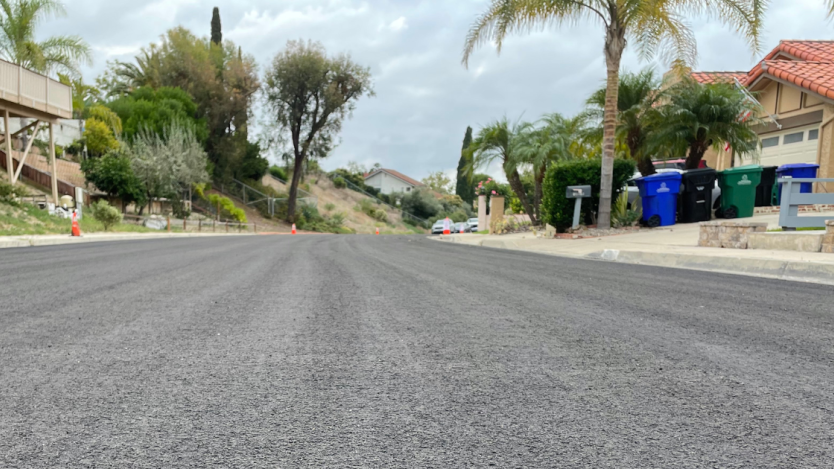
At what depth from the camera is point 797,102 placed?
17.7m

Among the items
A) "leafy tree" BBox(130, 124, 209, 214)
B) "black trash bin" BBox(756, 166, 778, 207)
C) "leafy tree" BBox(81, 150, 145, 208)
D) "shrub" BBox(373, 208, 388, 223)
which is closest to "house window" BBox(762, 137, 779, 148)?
"black trash bin" BBox(756, 166, 778, 207)

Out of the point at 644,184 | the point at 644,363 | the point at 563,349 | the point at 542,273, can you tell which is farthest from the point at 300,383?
the point at 644,184

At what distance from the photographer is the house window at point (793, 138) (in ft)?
58.5

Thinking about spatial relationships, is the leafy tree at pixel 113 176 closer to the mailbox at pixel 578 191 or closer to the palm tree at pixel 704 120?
the mailbox at pixel 578 191

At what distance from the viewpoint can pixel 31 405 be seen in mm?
2379

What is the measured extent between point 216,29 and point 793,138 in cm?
4487

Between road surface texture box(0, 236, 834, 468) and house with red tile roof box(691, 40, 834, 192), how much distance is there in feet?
44.7

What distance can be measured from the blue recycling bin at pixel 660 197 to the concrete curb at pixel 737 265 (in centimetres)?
506

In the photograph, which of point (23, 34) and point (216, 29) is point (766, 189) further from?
point (216, 29)

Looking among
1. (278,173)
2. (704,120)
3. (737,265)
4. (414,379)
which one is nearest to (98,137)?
(278,173)

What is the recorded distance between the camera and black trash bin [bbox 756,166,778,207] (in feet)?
52.3

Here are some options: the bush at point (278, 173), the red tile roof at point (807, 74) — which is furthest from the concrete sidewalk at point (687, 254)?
the bush at point (278, 173)

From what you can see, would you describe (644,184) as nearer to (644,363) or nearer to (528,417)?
(644,363)

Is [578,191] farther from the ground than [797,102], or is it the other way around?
[797,102]
